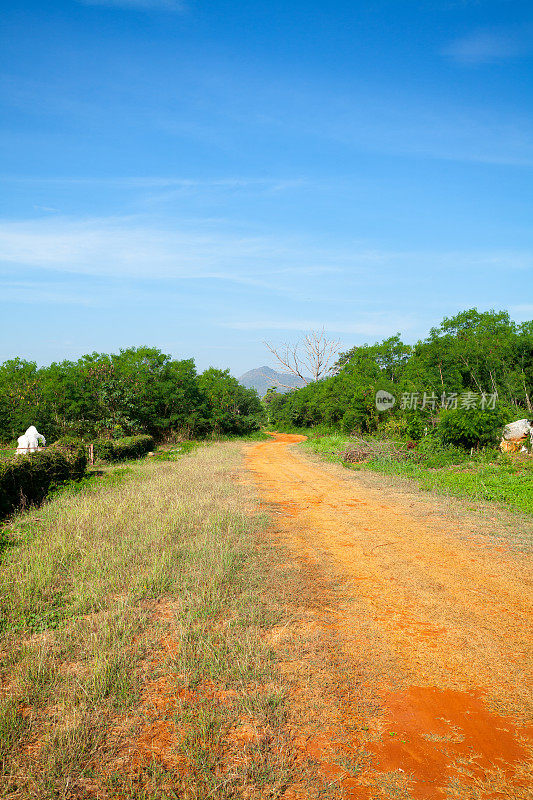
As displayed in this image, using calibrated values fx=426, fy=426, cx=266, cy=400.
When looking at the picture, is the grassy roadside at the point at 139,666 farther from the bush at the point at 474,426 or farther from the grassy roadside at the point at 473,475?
the bush at the point at 474,426

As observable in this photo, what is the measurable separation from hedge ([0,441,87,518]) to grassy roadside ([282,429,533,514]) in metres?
9.48

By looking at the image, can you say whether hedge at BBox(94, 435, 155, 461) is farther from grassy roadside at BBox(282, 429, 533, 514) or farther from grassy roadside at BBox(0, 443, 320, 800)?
grassy roadside at BBox(0, 443, 320, 800)

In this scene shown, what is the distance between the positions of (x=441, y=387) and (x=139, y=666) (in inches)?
1056

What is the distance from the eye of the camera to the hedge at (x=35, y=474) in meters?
9.26

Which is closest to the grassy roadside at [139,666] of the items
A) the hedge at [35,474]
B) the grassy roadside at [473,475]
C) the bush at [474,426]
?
the hedge at [35,474]

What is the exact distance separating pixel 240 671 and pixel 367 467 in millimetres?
12426

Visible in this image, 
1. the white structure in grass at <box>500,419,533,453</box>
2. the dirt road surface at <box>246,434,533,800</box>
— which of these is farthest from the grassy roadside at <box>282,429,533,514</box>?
the dirt road surface at <box>246,434,533,800</box>

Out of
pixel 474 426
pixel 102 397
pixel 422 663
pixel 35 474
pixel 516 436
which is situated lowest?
pixel 422 663

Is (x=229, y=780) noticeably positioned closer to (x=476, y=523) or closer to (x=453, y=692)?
(x=453, y=692)

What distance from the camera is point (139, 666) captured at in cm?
377

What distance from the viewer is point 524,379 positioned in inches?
1166

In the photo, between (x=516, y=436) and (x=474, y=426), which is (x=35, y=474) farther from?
(x=516, y=436)

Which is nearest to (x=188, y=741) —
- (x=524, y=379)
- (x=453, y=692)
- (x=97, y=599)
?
(x=453, y=692)

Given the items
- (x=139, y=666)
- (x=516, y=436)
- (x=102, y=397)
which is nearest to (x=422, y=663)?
(x=139, y=666)
